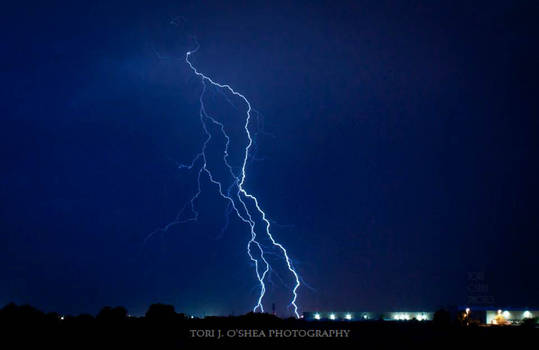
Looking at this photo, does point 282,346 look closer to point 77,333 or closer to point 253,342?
point 253,342

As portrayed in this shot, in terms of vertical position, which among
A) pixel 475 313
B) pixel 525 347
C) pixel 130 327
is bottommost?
pixel 525 347

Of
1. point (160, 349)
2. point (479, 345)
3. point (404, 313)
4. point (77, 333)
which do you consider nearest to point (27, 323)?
point (77, 333)

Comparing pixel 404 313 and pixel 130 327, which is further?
pixel 404 313

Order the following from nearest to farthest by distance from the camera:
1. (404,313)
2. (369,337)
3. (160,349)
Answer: (160,349)
(369,337)
(404,313)

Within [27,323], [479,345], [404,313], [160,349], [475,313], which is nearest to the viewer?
[160,349]

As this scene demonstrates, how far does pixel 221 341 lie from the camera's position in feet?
61.9

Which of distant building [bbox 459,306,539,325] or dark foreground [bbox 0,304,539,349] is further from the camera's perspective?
distant building [bbox 459,306,539,325]

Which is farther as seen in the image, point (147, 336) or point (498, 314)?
point (498, 314)

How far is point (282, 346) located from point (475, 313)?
36680 mm

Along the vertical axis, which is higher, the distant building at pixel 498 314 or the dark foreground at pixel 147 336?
the distant building at pixel 498 314

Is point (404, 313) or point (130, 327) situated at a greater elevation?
point (404, 313)

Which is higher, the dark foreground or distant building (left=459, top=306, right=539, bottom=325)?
distant building (left=459, top=306, right=539, bottom=325)

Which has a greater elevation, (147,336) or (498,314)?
(498,314)

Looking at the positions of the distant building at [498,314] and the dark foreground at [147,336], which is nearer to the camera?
the dark foreground at [147,336]
